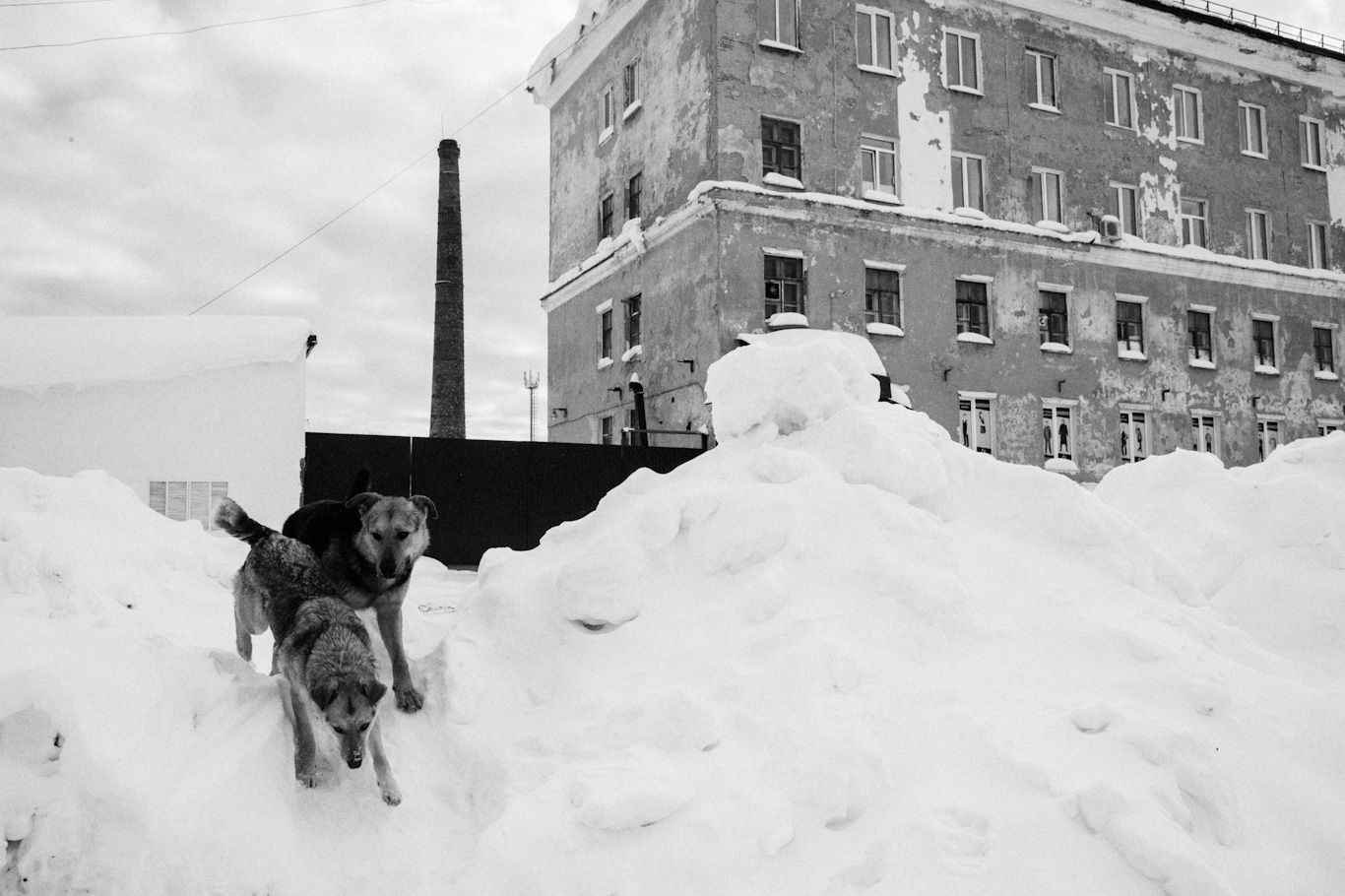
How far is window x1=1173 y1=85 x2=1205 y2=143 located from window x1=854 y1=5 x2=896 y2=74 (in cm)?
849

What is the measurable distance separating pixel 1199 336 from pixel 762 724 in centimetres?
2393

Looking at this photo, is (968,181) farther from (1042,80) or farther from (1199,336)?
(1199,336)

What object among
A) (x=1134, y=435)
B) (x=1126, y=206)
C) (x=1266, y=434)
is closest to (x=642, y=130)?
(x=1126, y=206)

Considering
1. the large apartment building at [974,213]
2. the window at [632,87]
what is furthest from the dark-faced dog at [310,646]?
the window at [632,87]

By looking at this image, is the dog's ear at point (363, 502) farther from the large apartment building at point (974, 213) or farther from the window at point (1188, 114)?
the window at point (1188, 114)

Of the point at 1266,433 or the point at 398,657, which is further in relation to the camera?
the point at 1266,433

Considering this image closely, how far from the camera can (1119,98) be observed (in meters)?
23.6

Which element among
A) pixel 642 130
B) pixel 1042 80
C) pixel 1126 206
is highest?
pixel 1042 80

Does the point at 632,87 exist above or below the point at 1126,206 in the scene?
above

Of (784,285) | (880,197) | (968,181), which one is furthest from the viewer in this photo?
(968,181)

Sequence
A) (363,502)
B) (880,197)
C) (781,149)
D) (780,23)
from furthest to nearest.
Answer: (880,197), (780,23), (781,149), (363,502)

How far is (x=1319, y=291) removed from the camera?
25.8 metres

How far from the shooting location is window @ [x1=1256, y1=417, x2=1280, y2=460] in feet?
79.5

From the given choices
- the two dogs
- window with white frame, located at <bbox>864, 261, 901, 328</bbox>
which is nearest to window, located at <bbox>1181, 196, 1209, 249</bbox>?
window with white frame, located at <bbox>864, 261, 901, 328</bbox>
